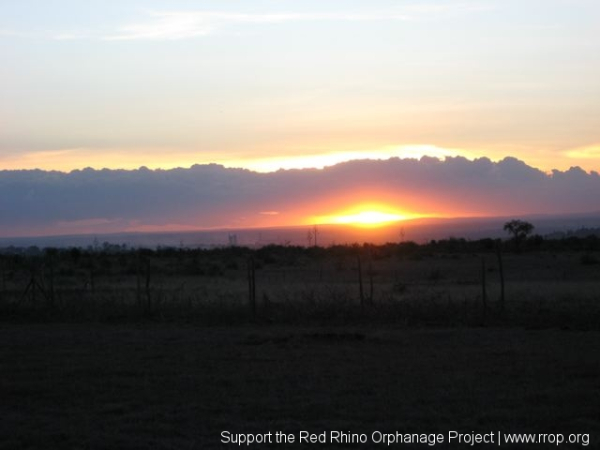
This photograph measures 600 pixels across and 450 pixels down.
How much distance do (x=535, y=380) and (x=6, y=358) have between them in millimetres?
9649

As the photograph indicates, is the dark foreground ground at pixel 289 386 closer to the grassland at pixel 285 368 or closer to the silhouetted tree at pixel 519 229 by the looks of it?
the grassland at pixel 285 368

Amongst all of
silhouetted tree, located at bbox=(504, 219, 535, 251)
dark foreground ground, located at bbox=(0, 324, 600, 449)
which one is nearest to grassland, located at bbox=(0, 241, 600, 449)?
dark foreground ground, located at bbox=(0, 324, 600, 449)

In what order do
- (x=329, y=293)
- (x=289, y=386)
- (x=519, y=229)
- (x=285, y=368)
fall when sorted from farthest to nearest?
(x=519, y=229), (x=329, y=293), (x=285, y=368), (x=289, y=386)

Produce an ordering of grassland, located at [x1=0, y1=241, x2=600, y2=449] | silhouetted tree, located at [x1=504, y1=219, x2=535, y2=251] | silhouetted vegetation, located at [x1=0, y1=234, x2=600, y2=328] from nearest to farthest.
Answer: grassland, located at [x1=0, y1=241, x2=600, y2=449], silhouetted vegetation, located at [x1=0, y1=234, x2=600, y2=328], silhouetted tree, located at [x1=504, y1=219, x2=535, y2=251]

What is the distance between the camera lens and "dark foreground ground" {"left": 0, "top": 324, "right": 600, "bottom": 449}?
33.0ft

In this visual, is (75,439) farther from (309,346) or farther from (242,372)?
(309,346)

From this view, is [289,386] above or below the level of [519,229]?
below

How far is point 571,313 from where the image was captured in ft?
72.1

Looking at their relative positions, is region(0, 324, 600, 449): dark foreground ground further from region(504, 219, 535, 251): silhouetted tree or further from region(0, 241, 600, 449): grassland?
region(504, 219, 535, 251): silhouetted tree

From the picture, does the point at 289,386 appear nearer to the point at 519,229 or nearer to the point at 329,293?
the point at 329,293

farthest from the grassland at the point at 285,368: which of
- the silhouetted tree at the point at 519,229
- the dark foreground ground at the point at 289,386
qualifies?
the silhouetted tree at the point at 519,229

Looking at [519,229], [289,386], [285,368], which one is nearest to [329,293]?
[285,368]

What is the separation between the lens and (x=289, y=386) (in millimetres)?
12648

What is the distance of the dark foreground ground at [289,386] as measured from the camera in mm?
10055
